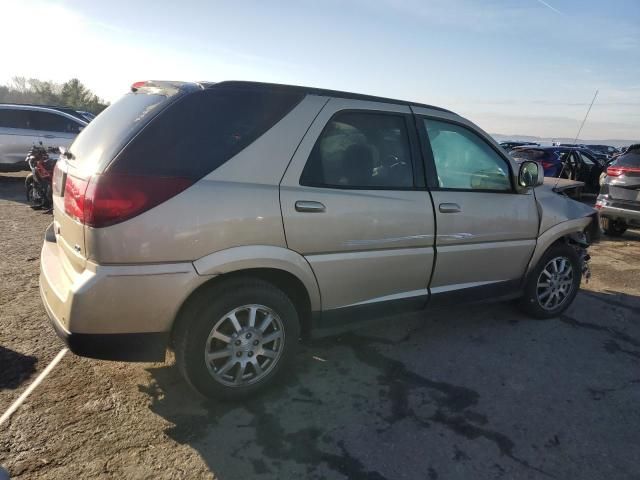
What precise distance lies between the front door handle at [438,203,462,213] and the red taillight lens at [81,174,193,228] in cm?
201

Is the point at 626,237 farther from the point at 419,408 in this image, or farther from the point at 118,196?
the point at 118,196

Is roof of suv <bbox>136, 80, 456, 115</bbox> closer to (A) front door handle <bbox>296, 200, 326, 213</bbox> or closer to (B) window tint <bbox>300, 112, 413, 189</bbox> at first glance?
(B) window tint <bbox>300, 112, 413, 189</bbox>

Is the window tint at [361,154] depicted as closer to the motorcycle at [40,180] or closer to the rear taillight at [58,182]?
the rear taillight at [58,182]

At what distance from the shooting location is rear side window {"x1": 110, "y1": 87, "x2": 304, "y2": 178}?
240 centimetres

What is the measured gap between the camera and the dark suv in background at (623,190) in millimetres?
7453

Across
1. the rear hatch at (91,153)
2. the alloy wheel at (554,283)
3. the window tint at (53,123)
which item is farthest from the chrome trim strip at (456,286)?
the window tint at (53,123)

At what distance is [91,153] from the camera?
8.42ft

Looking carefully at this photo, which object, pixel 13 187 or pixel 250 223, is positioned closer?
pixel 250 223

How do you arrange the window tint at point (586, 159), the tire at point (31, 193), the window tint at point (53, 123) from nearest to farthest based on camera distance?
1. the tire at point (31, 193)
2. the window tint at point (53, 123)
3. the window tint at point (586, 159)

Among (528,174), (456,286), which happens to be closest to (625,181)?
(528,174)

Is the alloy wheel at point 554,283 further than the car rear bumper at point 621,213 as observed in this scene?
No

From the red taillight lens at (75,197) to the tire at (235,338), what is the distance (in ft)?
2.50

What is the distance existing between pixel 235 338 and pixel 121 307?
678 mm

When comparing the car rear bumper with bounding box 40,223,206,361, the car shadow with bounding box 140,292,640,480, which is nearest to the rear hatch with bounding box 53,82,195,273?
the car rear bumper with bounding box 40,223,206,361
